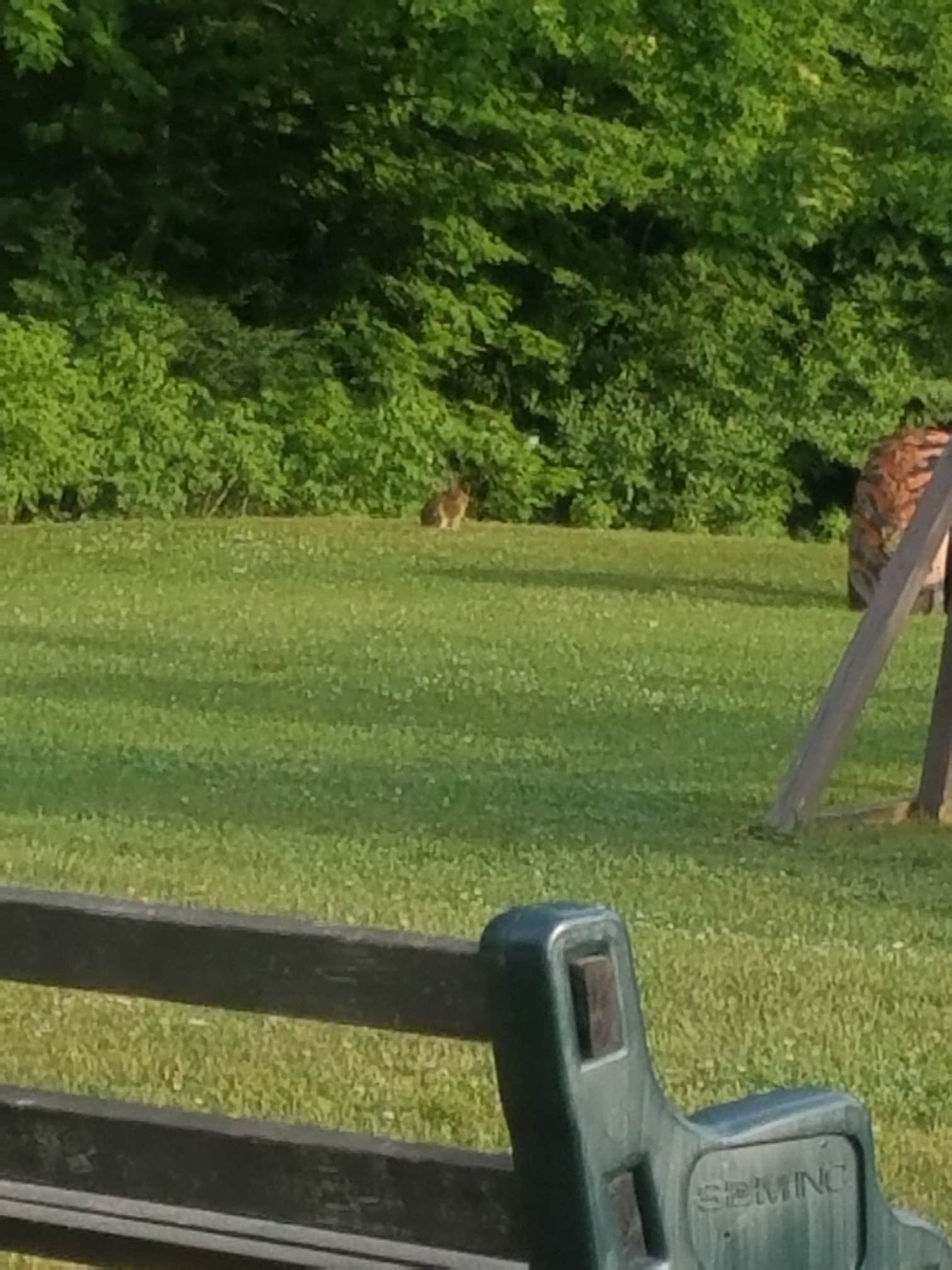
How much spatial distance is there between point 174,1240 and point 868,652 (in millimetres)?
6598

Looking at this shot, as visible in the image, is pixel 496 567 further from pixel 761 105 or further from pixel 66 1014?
pixel 66 1014

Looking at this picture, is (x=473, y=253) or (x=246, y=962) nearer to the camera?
→ (x=246, y=962)

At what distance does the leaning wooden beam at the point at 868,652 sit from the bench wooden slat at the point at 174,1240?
6.40 metres

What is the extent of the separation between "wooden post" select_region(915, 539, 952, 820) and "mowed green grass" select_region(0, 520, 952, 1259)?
0.25 m

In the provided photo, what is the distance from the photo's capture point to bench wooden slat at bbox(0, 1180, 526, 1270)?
3.10 meters

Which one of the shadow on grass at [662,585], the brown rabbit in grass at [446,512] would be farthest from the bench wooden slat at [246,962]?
the brown rabbit in grass at [446,512]

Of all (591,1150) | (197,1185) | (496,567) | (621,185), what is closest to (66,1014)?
Answer: (197,1185)

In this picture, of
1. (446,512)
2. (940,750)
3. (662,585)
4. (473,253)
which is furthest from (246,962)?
(473,253)

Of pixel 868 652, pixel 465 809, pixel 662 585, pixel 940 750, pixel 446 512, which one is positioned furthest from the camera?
pixel 446 512

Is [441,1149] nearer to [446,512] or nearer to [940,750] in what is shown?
[940,750]

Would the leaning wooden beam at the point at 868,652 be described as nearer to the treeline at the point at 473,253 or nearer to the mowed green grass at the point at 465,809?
the mowed green grass at the point at 465,809

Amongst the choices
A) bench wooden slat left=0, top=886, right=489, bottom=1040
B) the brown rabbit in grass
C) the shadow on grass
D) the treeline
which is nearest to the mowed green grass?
the shadow on grass

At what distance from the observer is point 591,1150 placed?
8.96 ft

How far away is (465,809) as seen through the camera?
10.3 metres
